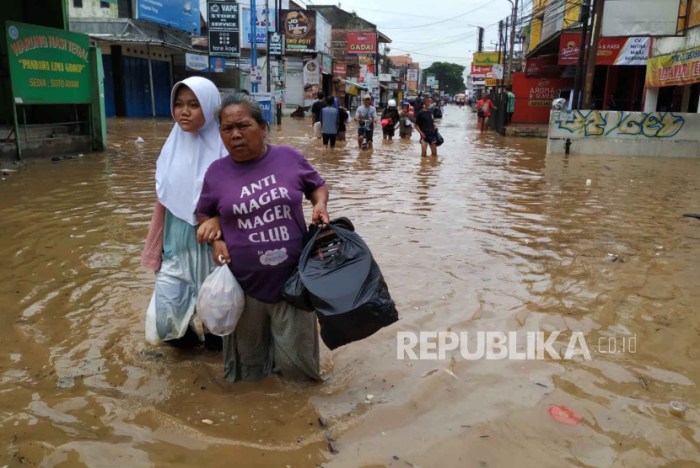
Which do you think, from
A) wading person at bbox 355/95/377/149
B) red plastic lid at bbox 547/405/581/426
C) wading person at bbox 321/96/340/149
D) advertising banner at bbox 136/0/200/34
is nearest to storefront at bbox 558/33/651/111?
wading person at bbox 355/95/377/149

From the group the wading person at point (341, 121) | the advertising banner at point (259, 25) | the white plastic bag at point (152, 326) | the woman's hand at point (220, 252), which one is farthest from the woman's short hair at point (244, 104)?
the advertising banner at point (259, 25)

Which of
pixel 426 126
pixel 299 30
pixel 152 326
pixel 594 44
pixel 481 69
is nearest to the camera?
pixel 152 326

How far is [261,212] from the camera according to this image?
278 cm

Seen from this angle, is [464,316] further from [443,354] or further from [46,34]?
[46,34]

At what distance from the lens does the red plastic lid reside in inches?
113

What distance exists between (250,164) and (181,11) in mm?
28937

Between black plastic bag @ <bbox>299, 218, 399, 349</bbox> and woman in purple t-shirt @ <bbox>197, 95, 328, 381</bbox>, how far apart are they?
0.55 feet

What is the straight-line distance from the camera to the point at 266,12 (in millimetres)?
25859

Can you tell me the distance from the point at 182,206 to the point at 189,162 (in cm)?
24

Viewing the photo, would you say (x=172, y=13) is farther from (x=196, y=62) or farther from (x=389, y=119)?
(x=389, y=119)

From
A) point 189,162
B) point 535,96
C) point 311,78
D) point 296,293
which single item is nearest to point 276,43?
point 311,78

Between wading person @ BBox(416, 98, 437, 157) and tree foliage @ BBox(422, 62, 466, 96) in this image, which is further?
tree foliage @ BBox(422, 62, 466, 96)

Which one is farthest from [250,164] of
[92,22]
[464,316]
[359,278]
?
[92,22]

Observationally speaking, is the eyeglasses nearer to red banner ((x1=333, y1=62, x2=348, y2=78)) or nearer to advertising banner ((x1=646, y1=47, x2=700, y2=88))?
advertising banner ((x1=646, y1=47, x2=700, y2=88))
